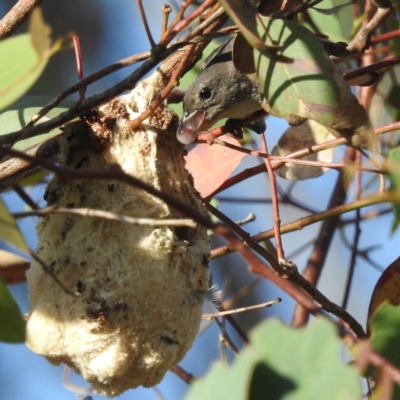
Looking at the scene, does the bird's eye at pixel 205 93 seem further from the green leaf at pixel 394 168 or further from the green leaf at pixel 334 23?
the green leaf at pixel 394 168

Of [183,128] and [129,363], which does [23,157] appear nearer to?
[129,363]

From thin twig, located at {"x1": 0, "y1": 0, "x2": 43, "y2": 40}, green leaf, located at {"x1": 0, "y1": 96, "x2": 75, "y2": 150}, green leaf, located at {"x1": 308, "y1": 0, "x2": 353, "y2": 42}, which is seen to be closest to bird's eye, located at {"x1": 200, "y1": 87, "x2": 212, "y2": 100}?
green leaf, located at {"x1": 308, "y1": 0, "x2": 353, "y2": 42}

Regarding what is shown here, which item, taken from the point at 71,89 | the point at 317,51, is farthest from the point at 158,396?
the point at 317,51

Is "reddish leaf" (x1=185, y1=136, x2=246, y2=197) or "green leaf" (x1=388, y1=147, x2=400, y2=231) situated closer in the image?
"green leaf" (x1=388, y1=147, x2=400, y2=231)

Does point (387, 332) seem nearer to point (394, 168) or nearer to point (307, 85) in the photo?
point (394, 168)

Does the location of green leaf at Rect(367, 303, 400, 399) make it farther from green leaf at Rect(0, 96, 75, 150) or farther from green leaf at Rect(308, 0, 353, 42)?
green leaf at Rect(308, 0, 353, 42)

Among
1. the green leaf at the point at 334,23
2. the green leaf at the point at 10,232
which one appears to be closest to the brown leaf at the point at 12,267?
the green leaf at the point at 10,232

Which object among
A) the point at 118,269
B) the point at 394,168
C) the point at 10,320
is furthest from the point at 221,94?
the point at 394,168

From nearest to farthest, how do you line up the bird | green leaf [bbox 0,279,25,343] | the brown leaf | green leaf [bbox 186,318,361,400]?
1. green leaf [bbox 186,318,361,400]
2. green leaf [bbox 0,279,25,343]
3. the brown leaf
4. the bird
